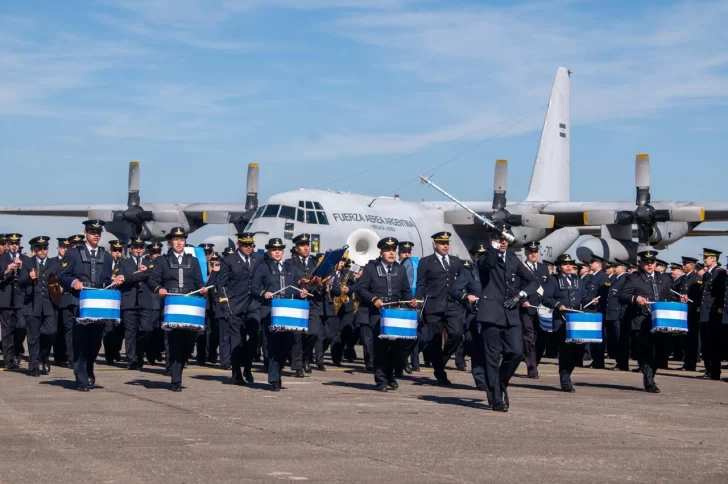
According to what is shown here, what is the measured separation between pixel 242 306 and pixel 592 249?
17020 mm

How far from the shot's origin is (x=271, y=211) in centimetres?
2375

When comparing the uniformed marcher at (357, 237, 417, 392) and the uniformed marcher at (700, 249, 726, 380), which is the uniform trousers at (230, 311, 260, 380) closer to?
the uniformed marcher at (357, 237, 417, 392)

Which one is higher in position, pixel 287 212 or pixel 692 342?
pixel 287 212

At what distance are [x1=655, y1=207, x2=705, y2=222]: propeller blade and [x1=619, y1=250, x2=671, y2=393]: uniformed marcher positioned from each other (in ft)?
43.7

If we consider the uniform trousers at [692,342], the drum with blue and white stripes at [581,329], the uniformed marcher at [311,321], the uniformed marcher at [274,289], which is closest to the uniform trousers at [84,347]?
the uniformed marcher at [274,289]

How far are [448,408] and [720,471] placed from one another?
434cm

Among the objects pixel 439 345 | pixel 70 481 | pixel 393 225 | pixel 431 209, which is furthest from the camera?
pixel 431 209

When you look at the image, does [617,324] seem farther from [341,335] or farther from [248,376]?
[248,376]

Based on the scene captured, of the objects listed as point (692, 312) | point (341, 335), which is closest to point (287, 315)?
point (341, 335)

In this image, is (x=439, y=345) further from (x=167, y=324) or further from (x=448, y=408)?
(x=167, y=324)

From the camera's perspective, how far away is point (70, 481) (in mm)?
6352

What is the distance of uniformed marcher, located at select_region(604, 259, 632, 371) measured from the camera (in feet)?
61.6

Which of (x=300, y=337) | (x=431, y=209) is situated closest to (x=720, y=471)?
(x=300, y=337)

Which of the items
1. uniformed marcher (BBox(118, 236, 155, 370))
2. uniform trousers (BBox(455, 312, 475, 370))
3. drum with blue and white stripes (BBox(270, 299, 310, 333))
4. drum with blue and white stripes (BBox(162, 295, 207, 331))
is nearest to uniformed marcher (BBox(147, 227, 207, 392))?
Answer: drum with blue and white stripes (BBox(162, 295, 207, 331))
